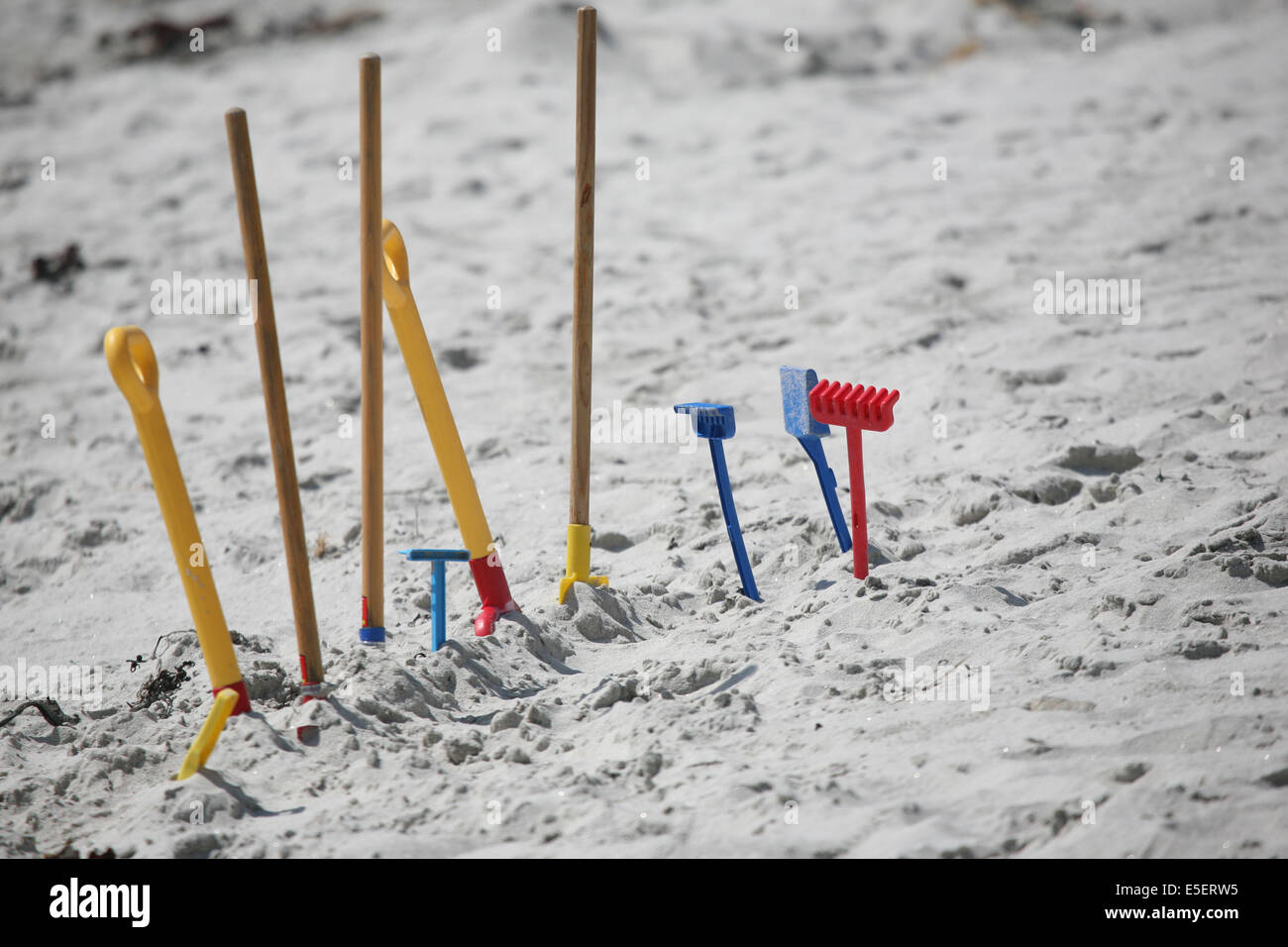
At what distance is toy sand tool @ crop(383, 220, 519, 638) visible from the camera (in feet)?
10.6

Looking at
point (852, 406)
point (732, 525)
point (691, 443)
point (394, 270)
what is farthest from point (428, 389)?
point (691, 443)

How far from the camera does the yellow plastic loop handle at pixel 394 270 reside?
10.6 ft

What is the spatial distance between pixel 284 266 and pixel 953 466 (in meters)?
3.95

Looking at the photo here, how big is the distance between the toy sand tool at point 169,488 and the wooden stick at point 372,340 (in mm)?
385

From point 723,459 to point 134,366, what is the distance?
156 cm

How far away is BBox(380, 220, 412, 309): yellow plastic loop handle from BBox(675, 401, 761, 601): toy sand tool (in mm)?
827

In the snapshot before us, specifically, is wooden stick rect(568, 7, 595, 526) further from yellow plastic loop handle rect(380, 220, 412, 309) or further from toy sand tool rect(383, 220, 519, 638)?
yellow plastic loop handle rect(380, 220, 412, 309)

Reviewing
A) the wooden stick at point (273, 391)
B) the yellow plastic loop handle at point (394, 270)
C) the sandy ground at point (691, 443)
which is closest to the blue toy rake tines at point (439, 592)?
→ the sandy ground at point (691, 443)

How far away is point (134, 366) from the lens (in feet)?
8.71

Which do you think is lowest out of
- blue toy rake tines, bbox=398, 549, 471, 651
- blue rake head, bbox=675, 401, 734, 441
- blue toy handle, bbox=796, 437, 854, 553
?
blue toy rake tines, bbox=398, 549, 471, 651

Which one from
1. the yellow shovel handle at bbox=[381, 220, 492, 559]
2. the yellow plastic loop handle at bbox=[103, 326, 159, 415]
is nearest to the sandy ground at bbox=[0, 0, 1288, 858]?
the yellow shovel handle at bbox=[381, 220, 492, 559]

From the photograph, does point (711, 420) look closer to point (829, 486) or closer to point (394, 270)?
point (829, 486)
